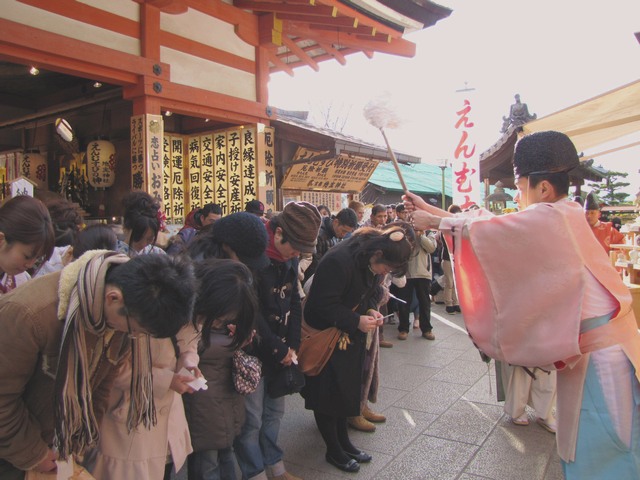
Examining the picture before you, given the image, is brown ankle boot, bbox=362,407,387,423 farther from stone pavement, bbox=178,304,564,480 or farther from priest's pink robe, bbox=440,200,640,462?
priest's pink robe, bbox=440,200,640,462

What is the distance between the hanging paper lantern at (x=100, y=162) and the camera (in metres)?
8.45

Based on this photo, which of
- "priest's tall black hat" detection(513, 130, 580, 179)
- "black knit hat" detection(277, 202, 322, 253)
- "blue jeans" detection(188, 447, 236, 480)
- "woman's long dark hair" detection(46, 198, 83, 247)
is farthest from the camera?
"woman's long dark hair" detection(46, 198, 83, 247)

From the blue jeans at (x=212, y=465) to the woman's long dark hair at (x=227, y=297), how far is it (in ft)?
2.66

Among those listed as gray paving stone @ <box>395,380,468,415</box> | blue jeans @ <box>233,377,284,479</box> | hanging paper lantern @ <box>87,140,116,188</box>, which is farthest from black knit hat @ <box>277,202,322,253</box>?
hanging paper lantern @ <box>87,140,116,188</box>

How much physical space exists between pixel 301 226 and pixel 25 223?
158 cm

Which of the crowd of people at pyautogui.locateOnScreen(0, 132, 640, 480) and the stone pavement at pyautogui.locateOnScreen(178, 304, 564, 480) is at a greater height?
the crowd of people at pyautogui.locateOnScreen(0, 132, 640, 480)

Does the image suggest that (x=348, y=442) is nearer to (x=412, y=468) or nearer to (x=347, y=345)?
(x=412, y=468)

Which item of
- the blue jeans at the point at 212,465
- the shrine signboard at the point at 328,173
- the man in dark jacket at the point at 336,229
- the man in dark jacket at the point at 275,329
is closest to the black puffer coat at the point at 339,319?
the man in dark jacket at the point at 275,329

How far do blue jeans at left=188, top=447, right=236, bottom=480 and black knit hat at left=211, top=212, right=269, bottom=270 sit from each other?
1096 millimetres

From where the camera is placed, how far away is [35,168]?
9609 mm

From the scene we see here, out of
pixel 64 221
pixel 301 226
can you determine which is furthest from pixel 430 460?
pixel 64 221

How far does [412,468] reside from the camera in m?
3.56

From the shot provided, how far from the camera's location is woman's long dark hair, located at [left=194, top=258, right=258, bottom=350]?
2.20m

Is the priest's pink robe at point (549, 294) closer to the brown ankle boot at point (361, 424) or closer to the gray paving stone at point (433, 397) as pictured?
the brown ankle boot at point (361, 424)
